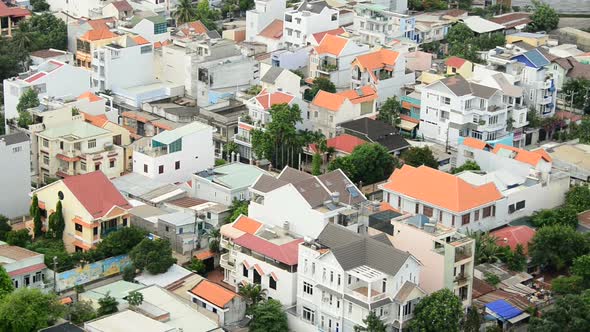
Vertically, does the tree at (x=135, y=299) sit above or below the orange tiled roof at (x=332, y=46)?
below

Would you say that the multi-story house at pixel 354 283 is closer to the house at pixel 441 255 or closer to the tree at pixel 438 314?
the tree at pixel 438 314

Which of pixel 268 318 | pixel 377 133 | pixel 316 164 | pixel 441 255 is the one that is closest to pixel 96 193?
pixel 268 318

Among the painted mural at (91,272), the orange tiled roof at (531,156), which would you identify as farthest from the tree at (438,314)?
Result: the orange tiled roof at (531,156)

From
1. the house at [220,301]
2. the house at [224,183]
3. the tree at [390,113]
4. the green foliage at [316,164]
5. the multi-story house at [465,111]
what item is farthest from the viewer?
the tree at [390,113]

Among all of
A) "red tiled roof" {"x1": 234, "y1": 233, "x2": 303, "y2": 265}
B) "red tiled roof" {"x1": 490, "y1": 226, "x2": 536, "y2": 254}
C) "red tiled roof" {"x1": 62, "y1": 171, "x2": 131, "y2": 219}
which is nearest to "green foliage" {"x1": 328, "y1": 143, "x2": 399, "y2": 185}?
"red tiled roof" {"x1": 490, "y1": 226, "x2": 536, "y2": 254}

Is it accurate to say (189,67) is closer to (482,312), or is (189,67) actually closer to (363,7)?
(363,7)
